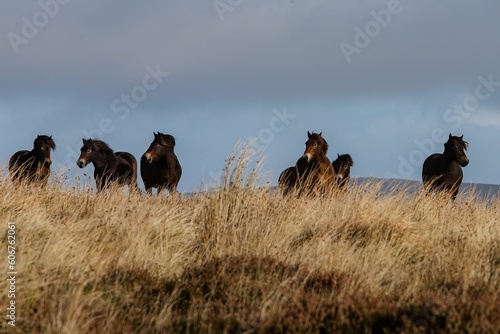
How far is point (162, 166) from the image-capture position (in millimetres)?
18891

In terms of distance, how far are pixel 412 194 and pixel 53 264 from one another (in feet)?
25.0

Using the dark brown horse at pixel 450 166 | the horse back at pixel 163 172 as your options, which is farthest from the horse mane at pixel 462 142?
the horse back at pixel 163 172

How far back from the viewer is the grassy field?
5379 mm

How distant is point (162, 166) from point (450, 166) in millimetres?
7736

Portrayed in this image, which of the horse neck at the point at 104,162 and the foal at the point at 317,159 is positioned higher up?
the foal at the point at 317,159

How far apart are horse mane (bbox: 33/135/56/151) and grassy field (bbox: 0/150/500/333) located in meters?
6.87

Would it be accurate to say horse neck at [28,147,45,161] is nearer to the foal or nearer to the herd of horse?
the herd of horse

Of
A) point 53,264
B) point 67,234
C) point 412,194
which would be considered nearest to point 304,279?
point 53,264

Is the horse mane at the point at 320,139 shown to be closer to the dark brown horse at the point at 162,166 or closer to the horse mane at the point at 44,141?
the dark brown horse at the point at 162,166

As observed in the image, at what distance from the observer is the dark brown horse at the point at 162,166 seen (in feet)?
61.5

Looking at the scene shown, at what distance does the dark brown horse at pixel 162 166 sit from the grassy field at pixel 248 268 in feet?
25.3

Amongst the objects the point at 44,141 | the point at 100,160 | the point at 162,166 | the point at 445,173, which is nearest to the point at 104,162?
the point at 100,160

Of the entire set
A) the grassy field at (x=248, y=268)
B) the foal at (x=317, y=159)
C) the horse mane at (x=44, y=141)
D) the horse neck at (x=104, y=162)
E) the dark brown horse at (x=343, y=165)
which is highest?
the dark brown horse at (x=343, y=165)

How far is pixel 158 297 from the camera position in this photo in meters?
5.92
